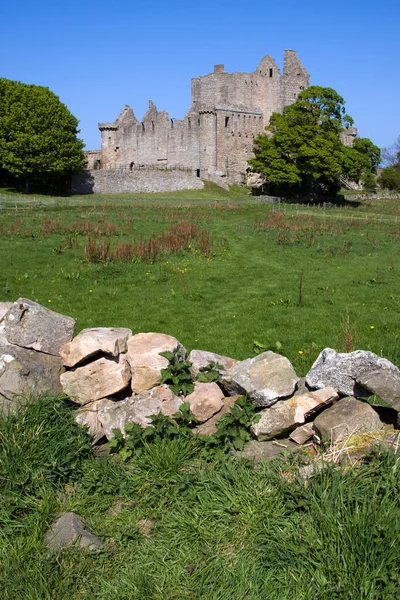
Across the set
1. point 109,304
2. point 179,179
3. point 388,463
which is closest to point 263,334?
point 109,304

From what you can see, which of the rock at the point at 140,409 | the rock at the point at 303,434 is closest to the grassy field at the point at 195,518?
the rock at the point at 140,409

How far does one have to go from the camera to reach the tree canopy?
2121 inches

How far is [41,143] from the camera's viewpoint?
180 feet

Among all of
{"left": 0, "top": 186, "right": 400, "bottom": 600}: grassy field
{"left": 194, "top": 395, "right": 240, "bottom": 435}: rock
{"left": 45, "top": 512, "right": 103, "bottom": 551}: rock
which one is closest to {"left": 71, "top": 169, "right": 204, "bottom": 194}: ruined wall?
{"left": 0, "top": 186, "right": 400, "bottom": 600}: grassy field

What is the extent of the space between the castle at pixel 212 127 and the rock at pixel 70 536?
2568 inches

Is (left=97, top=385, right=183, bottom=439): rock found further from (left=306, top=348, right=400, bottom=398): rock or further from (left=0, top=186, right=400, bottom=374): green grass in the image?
(left=0, top=186, right=400, bottom=374): green grass

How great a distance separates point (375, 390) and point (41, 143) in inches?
2149

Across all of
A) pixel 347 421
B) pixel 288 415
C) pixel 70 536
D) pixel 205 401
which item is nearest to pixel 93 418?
pixel 205 401

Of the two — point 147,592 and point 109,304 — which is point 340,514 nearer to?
point 147,592

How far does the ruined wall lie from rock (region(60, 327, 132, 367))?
57745 millimetres

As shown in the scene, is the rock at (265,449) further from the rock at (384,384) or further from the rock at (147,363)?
the rock at (147,363)

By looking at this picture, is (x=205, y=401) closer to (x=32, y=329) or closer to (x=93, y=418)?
(x=93, y=418)

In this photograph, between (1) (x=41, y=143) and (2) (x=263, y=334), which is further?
(1) (x=41, y=143)

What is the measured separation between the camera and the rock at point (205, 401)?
6.38m
